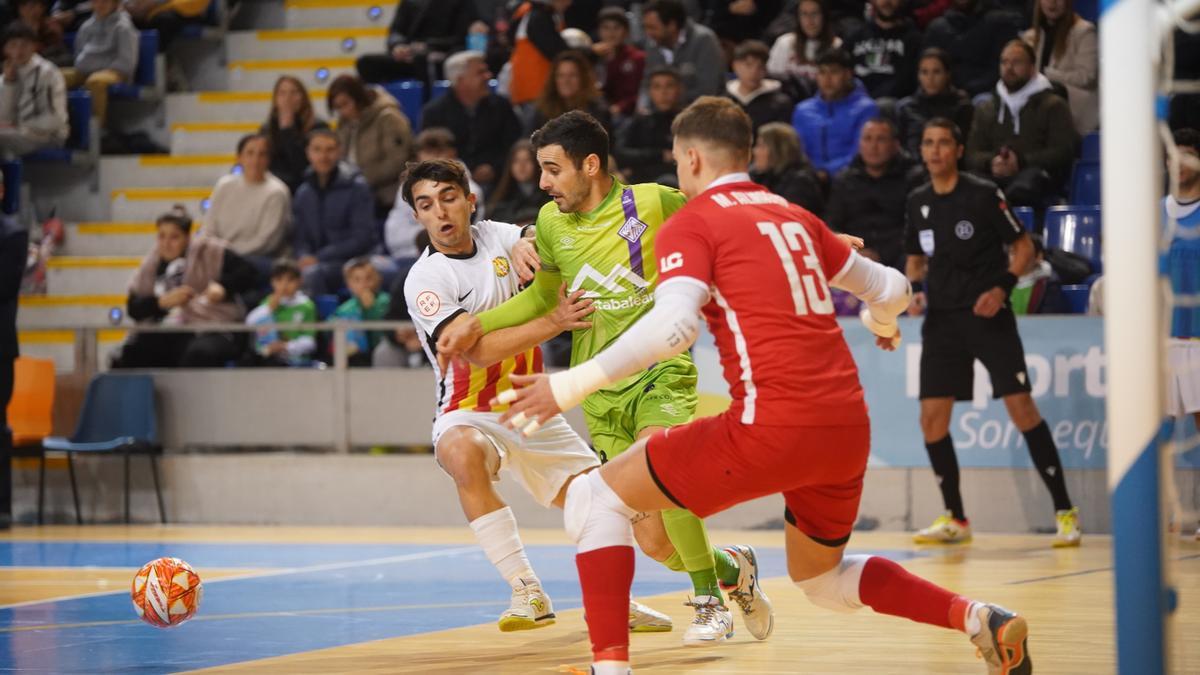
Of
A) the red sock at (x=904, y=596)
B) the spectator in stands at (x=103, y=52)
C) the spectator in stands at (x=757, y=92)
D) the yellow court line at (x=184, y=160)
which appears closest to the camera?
the red sock at (x=904, y=596)

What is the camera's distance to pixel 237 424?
42.4 feet

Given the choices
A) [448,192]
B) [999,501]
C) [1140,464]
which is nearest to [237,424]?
[999,501]

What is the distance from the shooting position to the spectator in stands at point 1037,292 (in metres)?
11.4

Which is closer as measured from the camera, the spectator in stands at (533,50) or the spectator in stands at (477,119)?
the spectator in stands at (477,119)

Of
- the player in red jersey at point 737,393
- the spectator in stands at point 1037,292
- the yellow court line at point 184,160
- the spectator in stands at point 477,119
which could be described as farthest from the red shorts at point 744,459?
the yellow court line at point 184,160

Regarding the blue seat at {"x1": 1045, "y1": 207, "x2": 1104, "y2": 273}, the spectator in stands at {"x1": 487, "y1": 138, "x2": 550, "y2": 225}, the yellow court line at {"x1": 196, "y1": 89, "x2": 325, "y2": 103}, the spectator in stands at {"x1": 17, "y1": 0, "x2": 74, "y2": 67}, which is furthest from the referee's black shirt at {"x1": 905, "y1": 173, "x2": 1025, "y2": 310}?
the spectator in stands at {"x1": 17, "y1": 0, "x2": 74, "y2": 67}

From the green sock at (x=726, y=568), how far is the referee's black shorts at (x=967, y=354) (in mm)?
4295

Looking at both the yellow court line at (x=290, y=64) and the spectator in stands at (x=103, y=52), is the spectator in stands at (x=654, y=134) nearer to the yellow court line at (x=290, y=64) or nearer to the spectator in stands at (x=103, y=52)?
the yellow court line at (x=290, y=64)

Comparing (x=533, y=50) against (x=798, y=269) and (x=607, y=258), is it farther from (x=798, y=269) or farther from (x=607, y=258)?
(x=798, y=269)

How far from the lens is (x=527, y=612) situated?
255 inches

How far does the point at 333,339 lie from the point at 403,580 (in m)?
3.99

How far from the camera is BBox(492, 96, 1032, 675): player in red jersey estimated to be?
185 inches

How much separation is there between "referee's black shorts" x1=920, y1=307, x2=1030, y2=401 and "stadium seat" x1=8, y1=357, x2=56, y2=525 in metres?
6.81

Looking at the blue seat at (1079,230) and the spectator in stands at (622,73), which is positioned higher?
the spectator in stands at (622,73)
